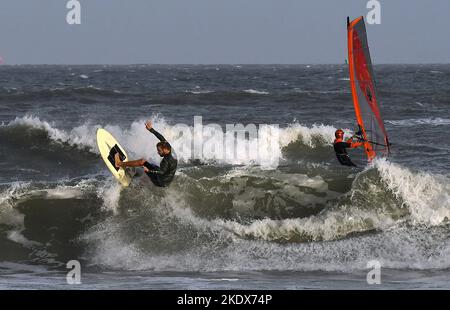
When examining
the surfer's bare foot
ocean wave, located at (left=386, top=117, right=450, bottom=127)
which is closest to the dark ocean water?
the surfer's bare foot

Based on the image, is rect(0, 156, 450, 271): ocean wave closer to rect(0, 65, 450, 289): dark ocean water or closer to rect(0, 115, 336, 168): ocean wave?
rect(0, 65, 450, 289): dark ocean water

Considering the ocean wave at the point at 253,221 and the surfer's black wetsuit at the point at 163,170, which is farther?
the surfer's black wetsuit at the point at 163,170

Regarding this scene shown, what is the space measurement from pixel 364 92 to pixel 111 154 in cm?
431

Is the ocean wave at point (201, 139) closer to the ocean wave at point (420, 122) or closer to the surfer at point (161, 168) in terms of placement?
the surfer at point (161, 168)

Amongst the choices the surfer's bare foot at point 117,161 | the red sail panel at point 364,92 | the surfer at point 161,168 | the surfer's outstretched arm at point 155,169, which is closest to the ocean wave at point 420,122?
the red sail panel at point 364,92

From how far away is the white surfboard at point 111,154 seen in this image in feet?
37.6

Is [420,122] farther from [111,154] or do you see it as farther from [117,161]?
[117,161]

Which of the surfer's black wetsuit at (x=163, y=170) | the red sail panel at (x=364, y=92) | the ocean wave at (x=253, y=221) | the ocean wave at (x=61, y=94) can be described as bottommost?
the ocean wave at (x=253, y=221)

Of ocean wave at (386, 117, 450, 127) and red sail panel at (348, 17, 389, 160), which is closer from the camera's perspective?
red sail panel at (348, 17, 389, 160)

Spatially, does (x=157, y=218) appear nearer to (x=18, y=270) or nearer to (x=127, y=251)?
(x=127, y=251)

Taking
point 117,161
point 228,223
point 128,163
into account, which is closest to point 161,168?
point 128,163

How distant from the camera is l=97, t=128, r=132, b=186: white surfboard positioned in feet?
37.6

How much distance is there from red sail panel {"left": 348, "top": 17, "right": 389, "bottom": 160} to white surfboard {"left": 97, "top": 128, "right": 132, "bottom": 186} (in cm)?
373

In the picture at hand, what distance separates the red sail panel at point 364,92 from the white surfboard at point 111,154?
3.73m
